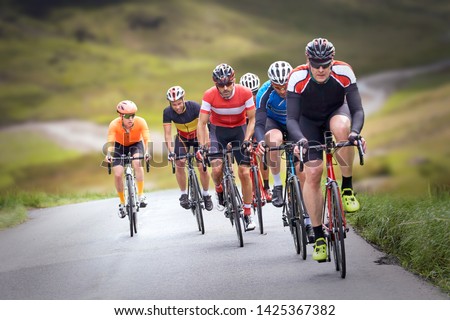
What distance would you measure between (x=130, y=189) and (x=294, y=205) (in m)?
2.82

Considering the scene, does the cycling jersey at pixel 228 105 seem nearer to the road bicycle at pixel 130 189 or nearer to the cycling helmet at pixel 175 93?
the cycling helmet at pixel 175 93

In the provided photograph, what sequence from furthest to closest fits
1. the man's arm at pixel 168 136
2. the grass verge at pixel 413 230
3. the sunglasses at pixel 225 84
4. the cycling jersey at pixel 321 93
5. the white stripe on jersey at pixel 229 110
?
the man's arm at pixel 168 136
the white stripe on jersey at pixel 229 110
the sunglasses at pixel 225 84
the grass verge at pixel 413 230
the cycling jersey at pixel 321 93

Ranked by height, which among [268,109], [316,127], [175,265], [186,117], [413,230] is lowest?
[175,265]

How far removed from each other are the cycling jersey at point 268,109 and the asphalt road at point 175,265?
121cm

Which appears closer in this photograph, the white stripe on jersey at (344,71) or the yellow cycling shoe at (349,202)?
the white stripe on jersey at (344,71)

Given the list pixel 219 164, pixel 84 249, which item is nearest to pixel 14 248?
pixel 84 249

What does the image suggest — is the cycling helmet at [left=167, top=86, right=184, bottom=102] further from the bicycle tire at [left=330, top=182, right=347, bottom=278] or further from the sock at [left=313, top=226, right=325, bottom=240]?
the bicycle tire at [left=330, top=182, right=347, bottom=278]

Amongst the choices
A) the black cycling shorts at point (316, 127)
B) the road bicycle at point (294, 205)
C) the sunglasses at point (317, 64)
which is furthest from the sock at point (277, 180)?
the sunglasses at point (317, 64)

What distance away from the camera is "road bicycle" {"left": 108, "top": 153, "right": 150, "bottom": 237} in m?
10.9

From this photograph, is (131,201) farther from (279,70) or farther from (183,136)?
(279,70)

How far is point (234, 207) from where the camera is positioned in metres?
9.55

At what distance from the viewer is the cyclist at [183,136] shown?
36.6 feet

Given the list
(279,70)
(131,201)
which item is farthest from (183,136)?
(279,70)

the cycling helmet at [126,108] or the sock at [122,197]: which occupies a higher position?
the cycling helmet at [126,108]
